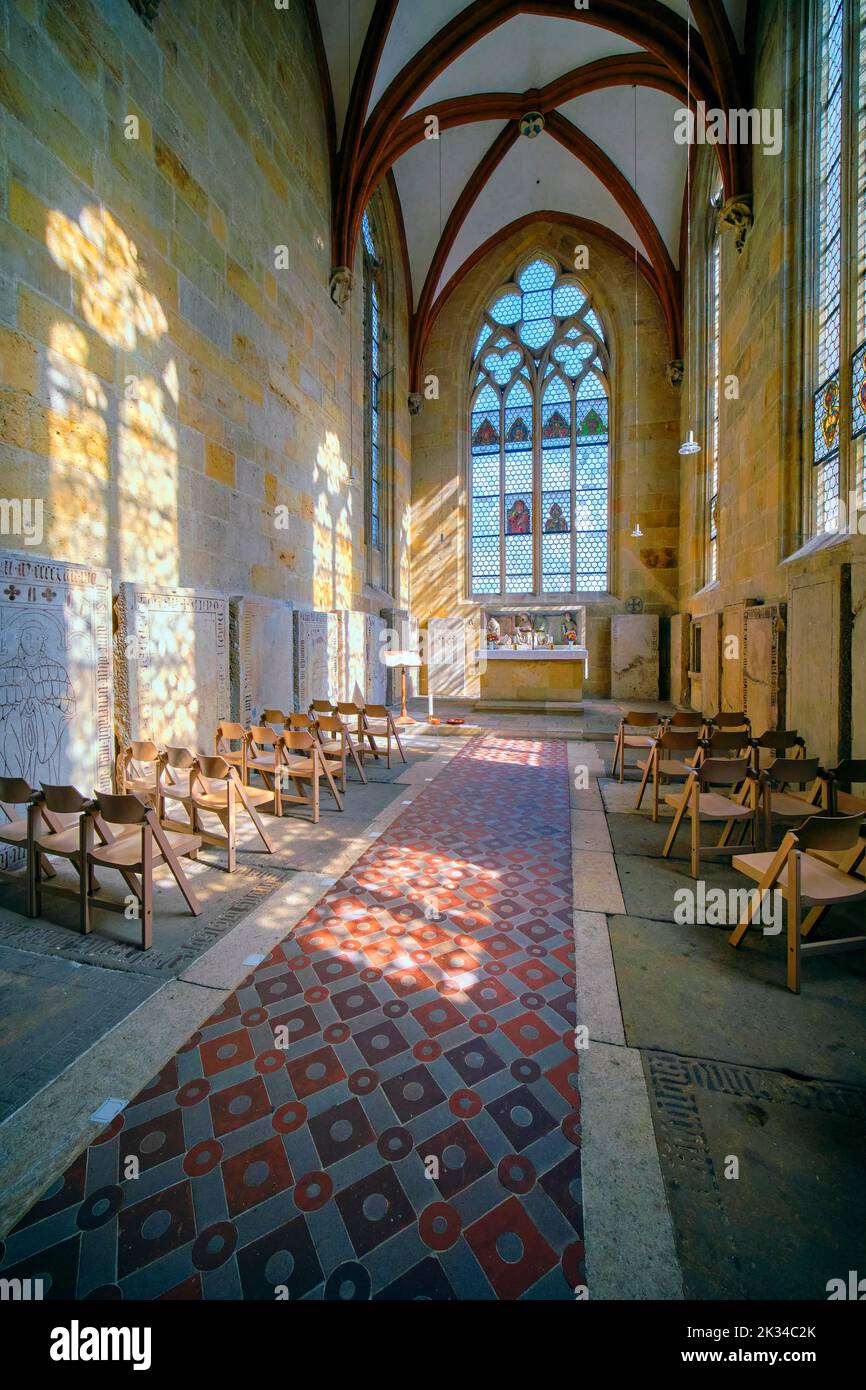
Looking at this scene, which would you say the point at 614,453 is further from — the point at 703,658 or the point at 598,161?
the point at 703,658

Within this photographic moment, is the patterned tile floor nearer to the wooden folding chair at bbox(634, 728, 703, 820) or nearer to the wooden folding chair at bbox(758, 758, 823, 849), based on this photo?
the wooden folding chair at bbox(758, 758, 823, 849)

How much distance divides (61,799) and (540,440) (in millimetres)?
14124

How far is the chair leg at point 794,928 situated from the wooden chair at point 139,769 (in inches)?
149

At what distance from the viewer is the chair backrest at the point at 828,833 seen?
2.55 metres

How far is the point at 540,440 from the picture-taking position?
1452 cm

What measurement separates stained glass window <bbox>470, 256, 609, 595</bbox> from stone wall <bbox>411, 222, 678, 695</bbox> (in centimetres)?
37

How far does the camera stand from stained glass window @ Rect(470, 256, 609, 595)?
14.2m

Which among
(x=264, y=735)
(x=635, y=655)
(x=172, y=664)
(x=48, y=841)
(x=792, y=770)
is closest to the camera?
(x=48, y=841)

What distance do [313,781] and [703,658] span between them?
736 centimetres

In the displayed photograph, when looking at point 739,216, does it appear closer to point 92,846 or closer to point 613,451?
point 613,451

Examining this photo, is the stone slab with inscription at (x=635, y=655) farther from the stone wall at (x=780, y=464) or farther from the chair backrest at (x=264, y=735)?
the chair backrest at (x=264, y=735)

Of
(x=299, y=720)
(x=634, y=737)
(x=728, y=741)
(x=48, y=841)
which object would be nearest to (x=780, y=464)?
(x=634, y=737)
